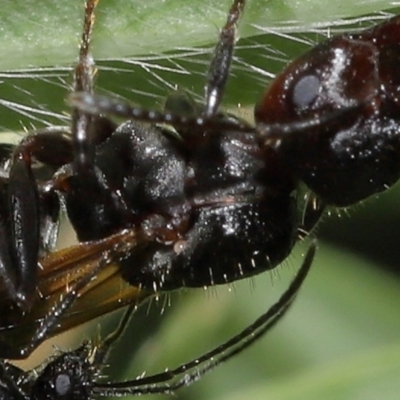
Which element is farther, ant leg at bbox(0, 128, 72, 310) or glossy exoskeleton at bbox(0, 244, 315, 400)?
glossy exoskeleton at bbox(0, 244, 315, 400)

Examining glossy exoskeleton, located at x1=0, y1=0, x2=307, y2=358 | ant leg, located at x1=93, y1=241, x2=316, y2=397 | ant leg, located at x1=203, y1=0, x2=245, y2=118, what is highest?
ant leg, located at x1=203, y1=0, x2=245, y2=118

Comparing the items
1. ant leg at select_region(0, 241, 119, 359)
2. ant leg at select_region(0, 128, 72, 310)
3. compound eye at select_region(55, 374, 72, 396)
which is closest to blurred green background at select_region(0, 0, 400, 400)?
ant leg at select_region(0, 128, 72, 310)

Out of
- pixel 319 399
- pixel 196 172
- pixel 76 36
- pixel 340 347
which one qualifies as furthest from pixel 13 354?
pixel 340 347

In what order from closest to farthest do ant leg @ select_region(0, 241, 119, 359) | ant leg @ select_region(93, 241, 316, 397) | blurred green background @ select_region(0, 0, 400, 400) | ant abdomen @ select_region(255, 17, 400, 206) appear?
ant abdomen @ select_region(255, 17, 400, 206), ant leg @ select_region(0, 241, 119, 359), blurred green background @ select_region(0, 0, 400, 400), ant leg @ select_region(93, 241, 316, 397)

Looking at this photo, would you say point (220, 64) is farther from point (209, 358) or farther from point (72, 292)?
point (209, 358)

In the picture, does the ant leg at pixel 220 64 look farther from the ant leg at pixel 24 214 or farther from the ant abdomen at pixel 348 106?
the ant leg at pixel 24 214

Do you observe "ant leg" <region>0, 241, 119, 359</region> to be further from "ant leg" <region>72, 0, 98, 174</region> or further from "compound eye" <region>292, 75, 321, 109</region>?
"compound eye" <region>292, 75, 321, 109</region>
